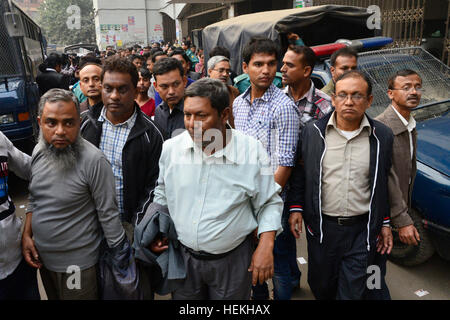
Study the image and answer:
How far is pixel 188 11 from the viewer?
24.9m

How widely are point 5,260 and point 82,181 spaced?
0.60m

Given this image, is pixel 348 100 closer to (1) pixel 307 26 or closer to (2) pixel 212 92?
(2) pixel 212 92

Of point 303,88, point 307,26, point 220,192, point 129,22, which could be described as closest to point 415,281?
point 303,88

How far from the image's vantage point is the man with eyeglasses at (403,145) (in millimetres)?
2236

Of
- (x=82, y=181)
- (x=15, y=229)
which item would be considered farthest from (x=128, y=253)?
(x=15, y=229)

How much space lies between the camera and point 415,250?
3115 mm

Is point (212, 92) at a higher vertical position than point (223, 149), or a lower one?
higher

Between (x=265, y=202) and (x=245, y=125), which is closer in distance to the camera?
(x=265, y=202)

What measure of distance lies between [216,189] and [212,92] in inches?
17.9

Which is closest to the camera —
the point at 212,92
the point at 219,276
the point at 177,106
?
the point at 212,92

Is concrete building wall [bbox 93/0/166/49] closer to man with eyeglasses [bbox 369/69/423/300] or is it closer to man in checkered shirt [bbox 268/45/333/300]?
man in checkered shirt [bbox 268/45/333/300]

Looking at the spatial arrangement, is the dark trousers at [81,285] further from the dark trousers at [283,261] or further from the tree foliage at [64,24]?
the tree foliage at [64,24]

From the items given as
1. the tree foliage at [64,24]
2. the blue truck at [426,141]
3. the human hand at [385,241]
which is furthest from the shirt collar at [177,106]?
the tree foliage at [64,24]

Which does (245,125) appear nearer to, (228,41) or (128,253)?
(128,253)
